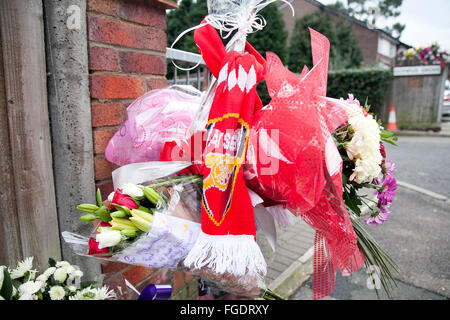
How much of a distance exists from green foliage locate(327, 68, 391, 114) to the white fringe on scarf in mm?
12160

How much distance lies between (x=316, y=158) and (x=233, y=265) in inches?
15.2

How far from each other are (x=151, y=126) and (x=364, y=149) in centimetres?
82

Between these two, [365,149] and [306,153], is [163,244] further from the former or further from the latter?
[365,149]

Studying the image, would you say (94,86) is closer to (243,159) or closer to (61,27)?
(61,27)

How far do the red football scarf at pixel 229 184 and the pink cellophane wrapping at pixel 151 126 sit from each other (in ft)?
1.12

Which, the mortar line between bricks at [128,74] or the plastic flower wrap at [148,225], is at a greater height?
the mortar line between bricks at [128,74]

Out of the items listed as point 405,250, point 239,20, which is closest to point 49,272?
point 239,20

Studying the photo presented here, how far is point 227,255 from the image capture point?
3.15ft

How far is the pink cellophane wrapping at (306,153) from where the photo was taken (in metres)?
0.91

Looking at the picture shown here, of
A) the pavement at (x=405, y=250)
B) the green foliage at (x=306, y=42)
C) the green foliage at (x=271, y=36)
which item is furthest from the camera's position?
the green foliage at (x=306, y=42)

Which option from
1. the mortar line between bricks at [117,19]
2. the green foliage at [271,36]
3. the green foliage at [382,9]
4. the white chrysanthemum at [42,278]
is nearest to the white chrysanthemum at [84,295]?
the white chrysanthemum at [42,278]

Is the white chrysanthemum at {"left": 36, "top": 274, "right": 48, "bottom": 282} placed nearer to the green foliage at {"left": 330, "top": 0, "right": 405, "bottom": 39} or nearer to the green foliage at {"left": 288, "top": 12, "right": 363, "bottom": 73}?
the green foliage at {"left": 288, "top": 12, "right": 363, "bottom": 73}

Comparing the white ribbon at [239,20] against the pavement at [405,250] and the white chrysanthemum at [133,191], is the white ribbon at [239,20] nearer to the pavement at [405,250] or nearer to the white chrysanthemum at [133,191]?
the white chrysanthemum at [133,191]

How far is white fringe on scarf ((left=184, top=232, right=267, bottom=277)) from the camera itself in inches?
37.5
